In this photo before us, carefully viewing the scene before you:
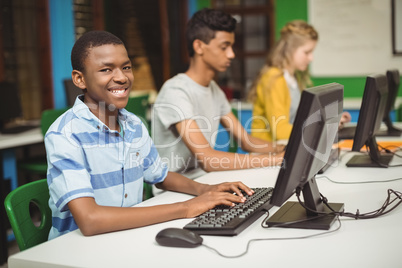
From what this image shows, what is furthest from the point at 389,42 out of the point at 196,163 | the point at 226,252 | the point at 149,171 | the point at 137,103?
the point at 226,252

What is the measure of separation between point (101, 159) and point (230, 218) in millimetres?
440

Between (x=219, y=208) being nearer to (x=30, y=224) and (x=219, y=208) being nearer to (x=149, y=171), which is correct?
(x=149, y=171)

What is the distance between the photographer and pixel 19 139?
312 cm

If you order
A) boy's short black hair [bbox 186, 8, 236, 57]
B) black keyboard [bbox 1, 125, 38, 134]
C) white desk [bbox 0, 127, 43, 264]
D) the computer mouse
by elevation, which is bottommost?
white desk [bbox 0, 127, 43, 264]

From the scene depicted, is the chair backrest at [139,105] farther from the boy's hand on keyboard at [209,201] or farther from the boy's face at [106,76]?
the boy's hand on keyboard at [209,201]

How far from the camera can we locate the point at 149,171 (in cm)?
169

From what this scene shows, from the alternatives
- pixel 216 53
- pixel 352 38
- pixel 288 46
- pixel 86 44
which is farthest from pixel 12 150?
pixel 352 38

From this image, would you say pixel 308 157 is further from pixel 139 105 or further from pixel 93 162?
pixel 139 105

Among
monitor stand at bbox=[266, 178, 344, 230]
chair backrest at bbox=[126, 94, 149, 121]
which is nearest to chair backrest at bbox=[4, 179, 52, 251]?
monitor stand at bbox=[266, 178, 344, 230]

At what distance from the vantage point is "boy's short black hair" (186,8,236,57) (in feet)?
7.72

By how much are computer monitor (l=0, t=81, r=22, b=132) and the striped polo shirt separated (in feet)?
7.55

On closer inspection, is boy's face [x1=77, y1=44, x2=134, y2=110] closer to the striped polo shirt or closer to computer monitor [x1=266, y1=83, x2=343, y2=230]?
the striped polo shirt

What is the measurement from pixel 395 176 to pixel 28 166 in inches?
101

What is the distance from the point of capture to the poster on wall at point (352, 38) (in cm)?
479
